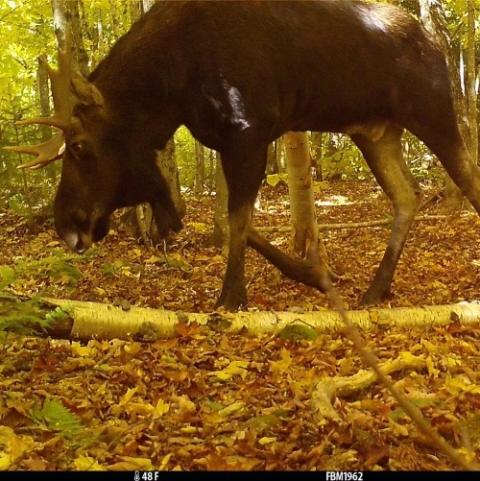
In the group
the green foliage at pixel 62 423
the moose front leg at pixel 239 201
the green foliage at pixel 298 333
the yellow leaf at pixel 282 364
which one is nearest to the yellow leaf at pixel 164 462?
the green foliage at pixel 62 423

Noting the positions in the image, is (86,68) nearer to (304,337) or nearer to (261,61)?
(261,61)

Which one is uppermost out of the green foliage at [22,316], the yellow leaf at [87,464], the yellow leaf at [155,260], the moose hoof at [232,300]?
the green foliage at [22,316]

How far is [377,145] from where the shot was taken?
651 centimetres

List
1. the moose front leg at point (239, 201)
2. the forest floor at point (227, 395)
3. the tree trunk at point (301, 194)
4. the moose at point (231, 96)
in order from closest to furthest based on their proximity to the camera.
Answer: the forest floor at point (227, 395)
the moose at point (231, 96)
the moose front leg at point (239, 201)
the tree trunk at point (301, 194)

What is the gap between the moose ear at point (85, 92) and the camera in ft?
16.7

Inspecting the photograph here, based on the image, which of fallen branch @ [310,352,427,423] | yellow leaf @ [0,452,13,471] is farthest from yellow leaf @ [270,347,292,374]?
yellow leaf @ [0,452,13,471]

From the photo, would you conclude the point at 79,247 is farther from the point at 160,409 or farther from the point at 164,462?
the point at 164,462

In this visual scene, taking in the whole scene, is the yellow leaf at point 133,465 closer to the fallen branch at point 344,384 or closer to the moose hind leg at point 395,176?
the fallen branch at point 344,384

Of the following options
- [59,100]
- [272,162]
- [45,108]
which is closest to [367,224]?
[59,100]

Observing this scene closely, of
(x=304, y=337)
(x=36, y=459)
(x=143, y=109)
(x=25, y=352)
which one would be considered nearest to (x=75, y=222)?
(x=143, y=109)

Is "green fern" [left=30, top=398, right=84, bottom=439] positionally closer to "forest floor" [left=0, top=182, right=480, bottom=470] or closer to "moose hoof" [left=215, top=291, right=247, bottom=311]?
"forest floor" [left=0, top=182, right=480, bottom=470]

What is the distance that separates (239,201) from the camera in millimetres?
5434

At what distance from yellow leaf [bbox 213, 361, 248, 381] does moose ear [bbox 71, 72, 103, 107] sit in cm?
254

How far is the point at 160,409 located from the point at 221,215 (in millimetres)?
5708
